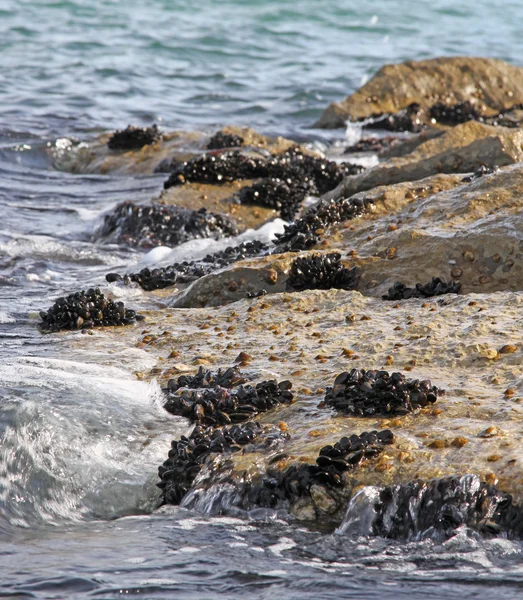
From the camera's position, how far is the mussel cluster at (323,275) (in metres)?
9.84

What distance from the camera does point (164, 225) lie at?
607 inches

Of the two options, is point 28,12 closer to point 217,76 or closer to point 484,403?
point 217,76

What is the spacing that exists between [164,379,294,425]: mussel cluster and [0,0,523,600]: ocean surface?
16cm

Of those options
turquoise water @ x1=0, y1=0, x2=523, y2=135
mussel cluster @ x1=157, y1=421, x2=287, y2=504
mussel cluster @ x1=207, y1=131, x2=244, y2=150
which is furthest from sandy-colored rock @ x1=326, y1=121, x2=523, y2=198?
turquoise water @ x1=0, y1=0, x2=523, y2=135

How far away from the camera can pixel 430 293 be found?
30.3 ft

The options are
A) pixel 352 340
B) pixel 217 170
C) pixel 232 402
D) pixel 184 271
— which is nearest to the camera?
pixel 232 402

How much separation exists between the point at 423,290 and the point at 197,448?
11.8 ft

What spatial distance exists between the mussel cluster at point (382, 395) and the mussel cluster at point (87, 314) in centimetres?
345

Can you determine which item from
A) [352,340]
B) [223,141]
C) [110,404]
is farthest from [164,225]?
[110,404]

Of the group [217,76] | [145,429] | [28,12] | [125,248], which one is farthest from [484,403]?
[28,12]

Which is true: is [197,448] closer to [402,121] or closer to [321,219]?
[321,219]

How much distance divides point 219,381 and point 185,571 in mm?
2422

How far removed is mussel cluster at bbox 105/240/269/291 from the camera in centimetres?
1173

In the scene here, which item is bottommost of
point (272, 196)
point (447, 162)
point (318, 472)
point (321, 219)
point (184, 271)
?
point (184, 271)
